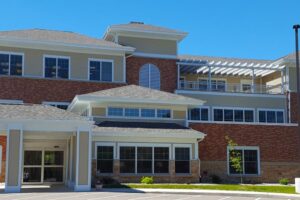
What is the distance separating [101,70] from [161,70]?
16.5ft

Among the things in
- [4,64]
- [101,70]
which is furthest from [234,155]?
[4,64]

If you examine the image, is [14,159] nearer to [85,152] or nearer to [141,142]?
[85,152]

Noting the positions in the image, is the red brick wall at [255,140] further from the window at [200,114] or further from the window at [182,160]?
the window at [200,114]

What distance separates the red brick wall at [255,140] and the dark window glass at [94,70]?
8.75 metres

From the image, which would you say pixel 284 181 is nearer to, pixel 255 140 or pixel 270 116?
pixel 255 140

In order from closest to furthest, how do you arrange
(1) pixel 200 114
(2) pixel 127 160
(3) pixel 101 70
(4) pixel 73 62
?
(2) pixel 127 160 → (4) pixel 73 62 → (3) pixel 101 70 → (1) pixel 200 114

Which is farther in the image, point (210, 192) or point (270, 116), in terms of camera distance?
point (270, 116)

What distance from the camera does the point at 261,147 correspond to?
35906mm

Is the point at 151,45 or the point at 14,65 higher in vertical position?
the point at 151,45

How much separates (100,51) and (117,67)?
1.81 m

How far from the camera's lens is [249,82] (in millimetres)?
48406

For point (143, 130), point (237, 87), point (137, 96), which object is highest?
point (237, 87)

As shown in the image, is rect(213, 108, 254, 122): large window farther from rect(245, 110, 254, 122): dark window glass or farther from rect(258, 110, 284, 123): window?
rect(258, 110, 284, 123): window

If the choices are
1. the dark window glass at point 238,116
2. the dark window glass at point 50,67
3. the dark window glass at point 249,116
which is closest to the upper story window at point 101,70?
the dark window glass at point 50,67
